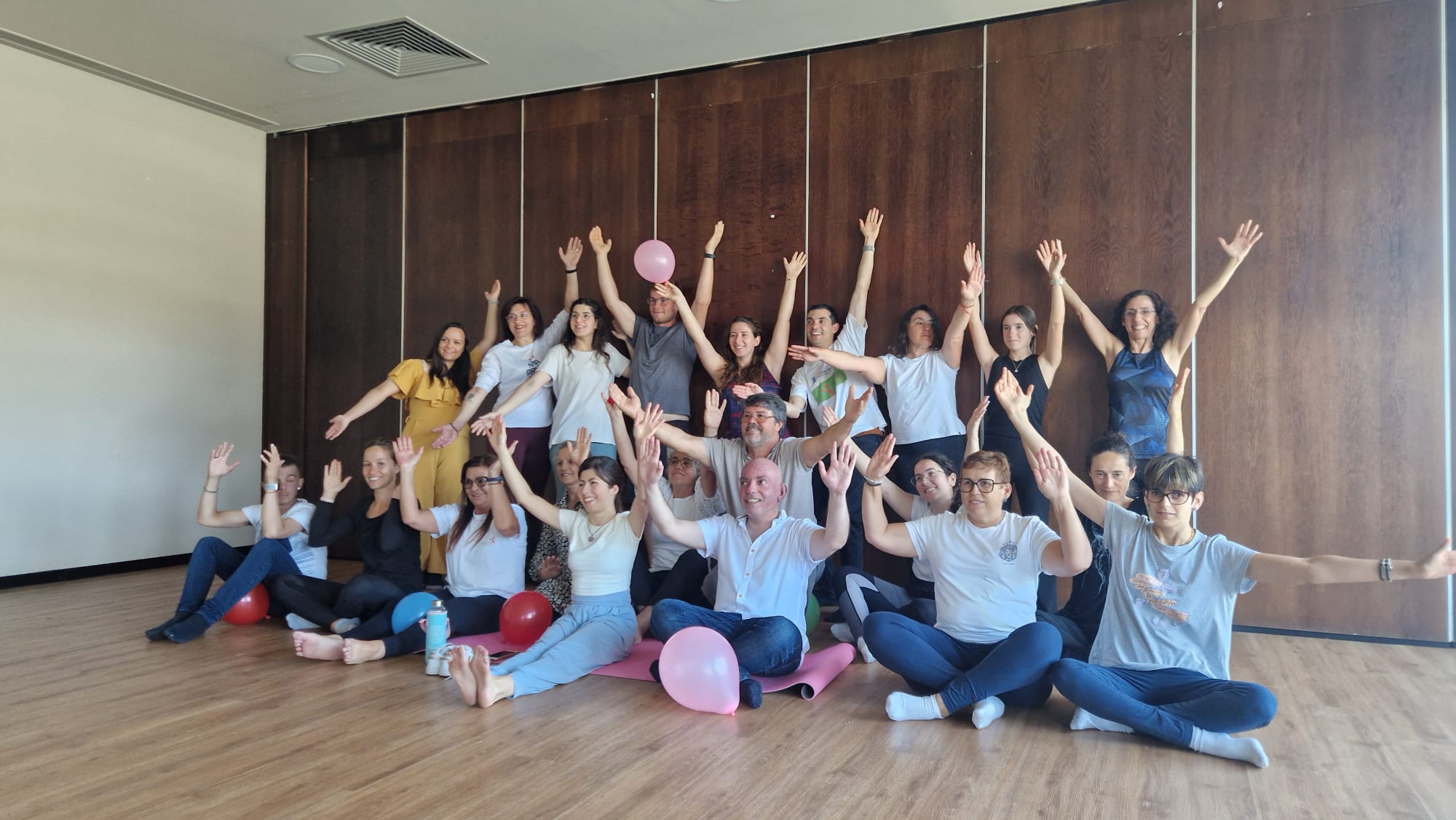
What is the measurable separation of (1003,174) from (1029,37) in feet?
2.51

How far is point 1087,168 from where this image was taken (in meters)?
5.04

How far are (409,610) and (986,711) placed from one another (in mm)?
2482

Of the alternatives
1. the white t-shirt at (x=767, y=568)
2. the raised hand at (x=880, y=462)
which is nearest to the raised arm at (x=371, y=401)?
the white t-shirt at (x=767, y=568)

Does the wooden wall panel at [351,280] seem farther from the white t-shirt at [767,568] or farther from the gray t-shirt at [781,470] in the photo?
the white t-shirt at [767,568]

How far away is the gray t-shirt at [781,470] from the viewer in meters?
4.28

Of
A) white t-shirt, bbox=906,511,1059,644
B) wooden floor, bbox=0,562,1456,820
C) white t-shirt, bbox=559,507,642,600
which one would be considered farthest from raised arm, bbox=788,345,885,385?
wooden floor, bbox=0,562,1456,820

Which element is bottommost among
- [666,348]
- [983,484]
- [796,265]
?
[983,484]

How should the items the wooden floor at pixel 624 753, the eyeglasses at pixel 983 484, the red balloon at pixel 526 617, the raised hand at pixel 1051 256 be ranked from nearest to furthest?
the wooden floor at pixel 624 753
the eyeglasses at pixel 983 484
the red balloon at pixel 526 617
the raised hand at pixel 1051 256

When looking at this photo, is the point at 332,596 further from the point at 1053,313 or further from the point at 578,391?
the point at 1053,313

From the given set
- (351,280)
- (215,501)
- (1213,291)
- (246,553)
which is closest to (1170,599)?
(1213,291)

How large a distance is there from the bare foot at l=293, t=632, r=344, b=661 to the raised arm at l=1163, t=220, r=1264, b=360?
4165 mm

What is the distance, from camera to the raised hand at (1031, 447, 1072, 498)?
295 cm

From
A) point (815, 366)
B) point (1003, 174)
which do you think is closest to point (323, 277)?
point (815, 366)

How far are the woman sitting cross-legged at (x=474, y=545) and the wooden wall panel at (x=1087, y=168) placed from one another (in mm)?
2859
